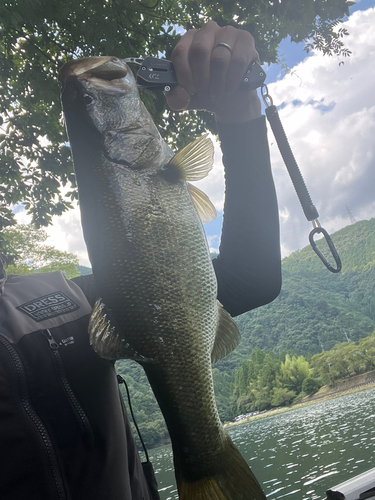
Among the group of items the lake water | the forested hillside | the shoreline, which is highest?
the forested hillside

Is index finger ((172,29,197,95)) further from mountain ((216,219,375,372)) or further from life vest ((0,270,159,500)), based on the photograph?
mountain ((216,219,375,372))

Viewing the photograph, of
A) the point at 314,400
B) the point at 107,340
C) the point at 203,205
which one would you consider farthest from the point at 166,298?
the point at 314,400

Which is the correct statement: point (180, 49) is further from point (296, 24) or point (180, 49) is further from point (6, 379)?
point (296, 24)

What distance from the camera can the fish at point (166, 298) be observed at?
135 cm

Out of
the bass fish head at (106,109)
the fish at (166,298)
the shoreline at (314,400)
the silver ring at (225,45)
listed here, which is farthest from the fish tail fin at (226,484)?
the shoreline at (314,400)

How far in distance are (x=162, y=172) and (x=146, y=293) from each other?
0.56m

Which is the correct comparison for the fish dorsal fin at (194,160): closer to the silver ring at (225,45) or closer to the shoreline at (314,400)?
the silver ring at (225,45)

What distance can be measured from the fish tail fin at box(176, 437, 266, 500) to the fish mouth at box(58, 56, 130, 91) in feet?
5.39

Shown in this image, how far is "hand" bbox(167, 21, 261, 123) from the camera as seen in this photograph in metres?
1.62

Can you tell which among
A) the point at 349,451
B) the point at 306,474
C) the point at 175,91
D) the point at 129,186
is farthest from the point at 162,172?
the point at 349,451

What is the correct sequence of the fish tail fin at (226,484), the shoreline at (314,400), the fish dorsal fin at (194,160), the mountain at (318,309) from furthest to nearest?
the mountain at (318,309)
the shoreline at (314,400)
the fish dorsal fin at (194,160)
the fish tail fin at (226,484)

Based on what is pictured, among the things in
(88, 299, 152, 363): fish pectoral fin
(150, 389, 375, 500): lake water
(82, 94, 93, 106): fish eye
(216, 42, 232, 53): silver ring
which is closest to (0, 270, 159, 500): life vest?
(88, 299, 152, 363): fish pectoral fin

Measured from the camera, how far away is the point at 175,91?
1720 mm

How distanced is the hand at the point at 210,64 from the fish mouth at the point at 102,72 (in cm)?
25
